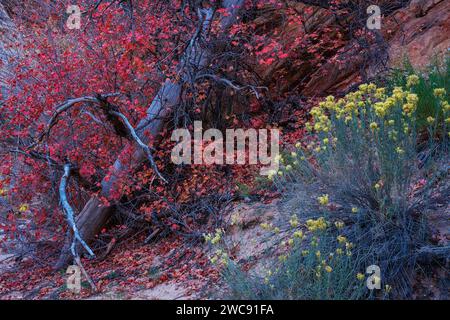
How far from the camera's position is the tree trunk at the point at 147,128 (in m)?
7.04

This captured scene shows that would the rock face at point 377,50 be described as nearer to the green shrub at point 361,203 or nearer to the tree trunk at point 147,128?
the tree trunk at point 147,128

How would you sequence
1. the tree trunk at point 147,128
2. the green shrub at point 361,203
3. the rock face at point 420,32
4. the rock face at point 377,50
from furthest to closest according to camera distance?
the rock face at point 377,50
the rock face at point 420,32
the tree trunk at point 147,128
the green shrub at point 361,203

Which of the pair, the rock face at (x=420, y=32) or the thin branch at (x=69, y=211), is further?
the rock face at (x=420, y=32)

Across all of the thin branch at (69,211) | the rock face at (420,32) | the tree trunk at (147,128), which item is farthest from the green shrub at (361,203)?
the rock face at (420,32)

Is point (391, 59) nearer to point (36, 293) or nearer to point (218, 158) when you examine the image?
point (218, 158)

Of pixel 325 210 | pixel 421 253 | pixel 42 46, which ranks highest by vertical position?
pixel 42 46

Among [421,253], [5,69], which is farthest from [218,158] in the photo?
[5,69]

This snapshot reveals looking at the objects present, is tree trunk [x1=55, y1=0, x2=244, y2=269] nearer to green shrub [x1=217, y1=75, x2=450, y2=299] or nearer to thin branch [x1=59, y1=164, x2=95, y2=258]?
thin branch [x1=59, y1=164, x2=95, y2=258]

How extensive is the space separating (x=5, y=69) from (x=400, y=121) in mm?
8949

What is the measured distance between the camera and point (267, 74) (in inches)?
356

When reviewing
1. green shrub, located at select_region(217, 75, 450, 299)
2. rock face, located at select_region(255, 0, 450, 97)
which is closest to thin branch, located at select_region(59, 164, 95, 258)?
green shrub, located at select_region(217, 75, 450, 299)

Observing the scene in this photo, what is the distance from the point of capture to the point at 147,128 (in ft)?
23.7

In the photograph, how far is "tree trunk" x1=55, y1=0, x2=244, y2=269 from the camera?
7.04m

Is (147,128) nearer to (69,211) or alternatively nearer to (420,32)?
(69,211)
